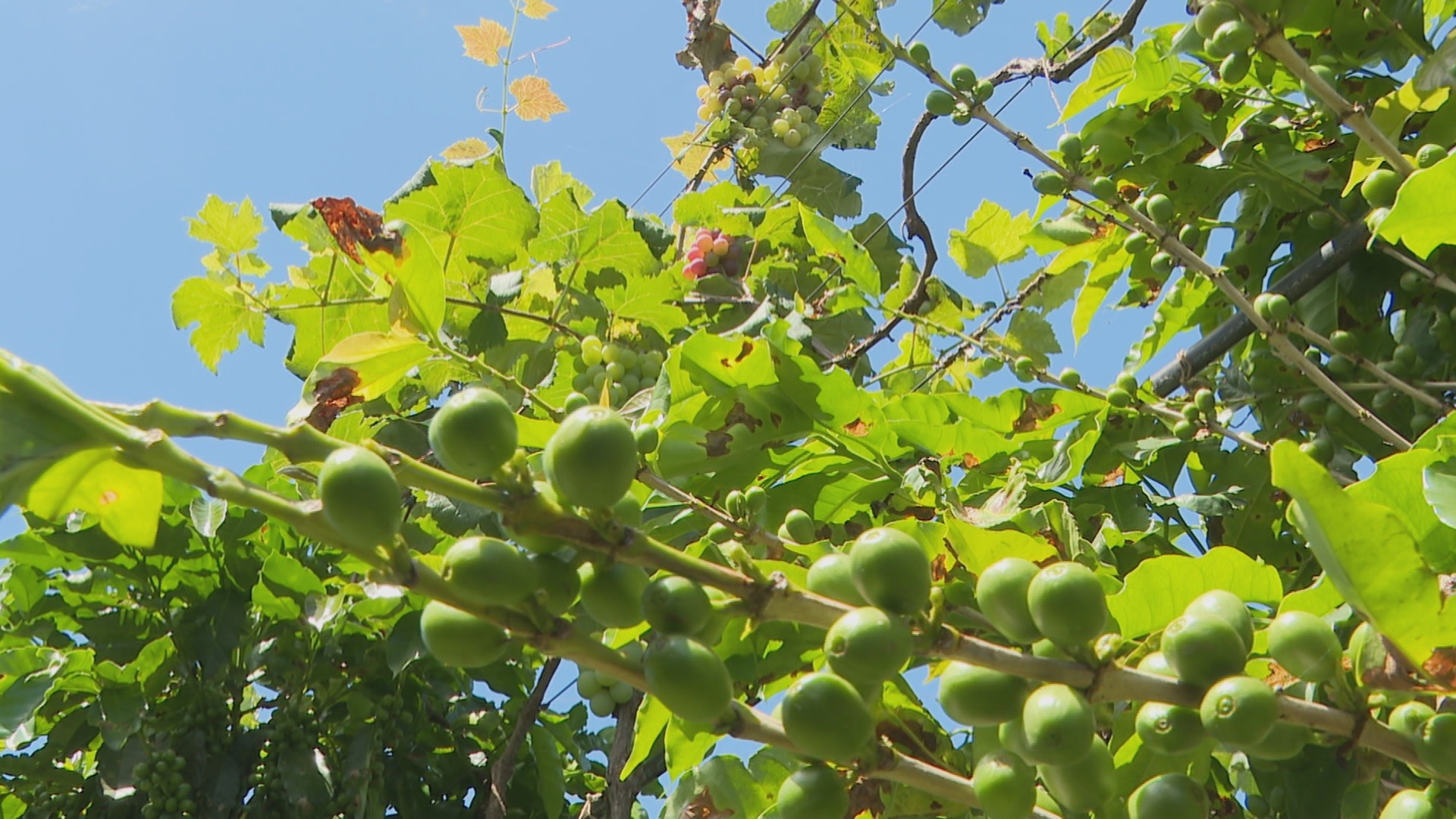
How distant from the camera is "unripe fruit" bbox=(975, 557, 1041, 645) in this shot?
96 centimetres

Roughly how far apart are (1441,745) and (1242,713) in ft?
0.65

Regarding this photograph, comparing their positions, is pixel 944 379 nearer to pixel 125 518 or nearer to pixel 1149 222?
pixel 1149 222

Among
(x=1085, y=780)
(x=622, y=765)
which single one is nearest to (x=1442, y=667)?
(x=1085, y=780)

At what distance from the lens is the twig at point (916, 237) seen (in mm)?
3295

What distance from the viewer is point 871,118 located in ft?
17.0

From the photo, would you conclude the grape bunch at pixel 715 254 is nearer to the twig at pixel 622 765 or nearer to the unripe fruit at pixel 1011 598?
the twig at pixel 622 765

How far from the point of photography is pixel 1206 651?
35.5 inches

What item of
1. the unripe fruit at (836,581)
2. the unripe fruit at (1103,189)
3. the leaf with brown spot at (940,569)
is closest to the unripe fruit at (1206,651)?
the unripe fruit at (836,581)

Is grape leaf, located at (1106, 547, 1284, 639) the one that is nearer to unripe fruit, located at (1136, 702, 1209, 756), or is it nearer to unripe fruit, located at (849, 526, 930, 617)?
unripe fruit, located at (1136, 702, 1209, 756)

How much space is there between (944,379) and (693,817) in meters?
1.64

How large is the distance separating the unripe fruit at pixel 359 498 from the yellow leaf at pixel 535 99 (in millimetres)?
3273

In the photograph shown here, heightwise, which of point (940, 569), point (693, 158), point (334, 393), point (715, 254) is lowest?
point (940, 569)

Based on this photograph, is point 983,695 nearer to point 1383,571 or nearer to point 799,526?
point 1383,571

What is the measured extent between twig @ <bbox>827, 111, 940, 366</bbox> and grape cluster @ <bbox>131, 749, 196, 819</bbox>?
6.70 feet
